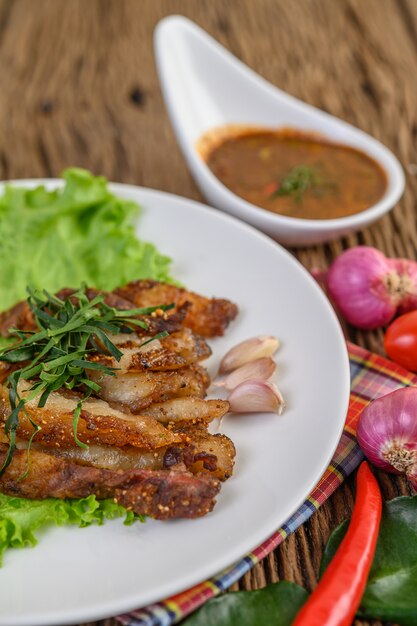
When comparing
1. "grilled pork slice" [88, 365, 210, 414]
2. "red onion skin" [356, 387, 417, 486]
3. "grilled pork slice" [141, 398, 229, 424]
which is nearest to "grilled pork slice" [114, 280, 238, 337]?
"grilled pork slice" [88, 365, 210, 414]

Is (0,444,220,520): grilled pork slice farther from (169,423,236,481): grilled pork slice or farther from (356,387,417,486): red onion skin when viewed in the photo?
(356,387,417,486): red onion skin

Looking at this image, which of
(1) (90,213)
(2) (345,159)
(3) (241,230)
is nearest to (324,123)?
(2) (345,159)

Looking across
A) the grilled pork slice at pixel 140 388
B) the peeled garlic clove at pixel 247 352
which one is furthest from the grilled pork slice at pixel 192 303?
the grilled pork slice at pixel 140 388

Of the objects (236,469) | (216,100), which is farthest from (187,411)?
(216,100)

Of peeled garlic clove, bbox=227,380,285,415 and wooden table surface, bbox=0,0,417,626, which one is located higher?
peeled garlic clove, bbox=227,380,285,415

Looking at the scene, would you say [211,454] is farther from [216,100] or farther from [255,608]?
[216,100]
